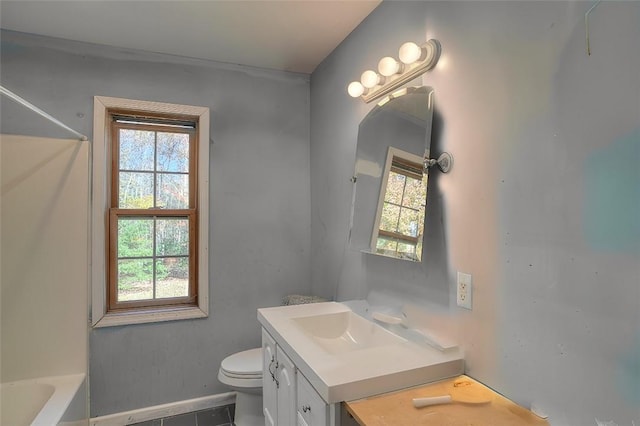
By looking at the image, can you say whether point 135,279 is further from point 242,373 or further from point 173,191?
point 242,373

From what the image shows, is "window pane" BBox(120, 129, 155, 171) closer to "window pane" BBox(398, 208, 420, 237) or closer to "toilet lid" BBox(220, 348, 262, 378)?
"toilet lid" BBox(220, 348, 262, 378)

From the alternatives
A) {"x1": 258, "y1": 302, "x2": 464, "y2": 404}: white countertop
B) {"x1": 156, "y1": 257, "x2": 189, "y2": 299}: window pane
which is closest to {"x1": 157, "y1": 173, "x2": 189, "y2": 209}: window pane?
{"x1": 156, "y1": 257, "x2": 189, "y2": 299}: window pane

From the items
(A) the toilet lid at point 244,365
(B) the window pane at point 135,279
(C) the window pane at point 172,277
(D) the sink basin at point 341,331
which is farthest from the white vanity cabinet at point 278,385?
(B) the window pane at point 135,279

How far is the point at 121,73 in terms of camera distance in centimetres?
233

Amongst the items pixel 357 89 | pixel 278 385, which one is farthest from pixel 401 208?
pixel 278 385

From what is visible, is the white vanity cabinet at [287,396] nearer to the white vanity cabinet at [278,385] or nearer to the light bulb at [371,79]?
the white vanity cabinet at [278,385]

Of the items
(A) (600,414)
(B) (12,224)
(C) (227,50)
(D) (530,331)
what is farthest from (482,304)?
(B) (12,224)

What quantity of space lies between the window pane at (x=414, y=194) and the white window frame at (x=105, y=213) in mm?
1550

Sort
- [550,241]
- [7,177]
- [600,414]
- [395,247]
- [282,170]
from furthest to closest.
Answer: [282,170] < [7,177] < [395,247] < [550,241] < [600,414]

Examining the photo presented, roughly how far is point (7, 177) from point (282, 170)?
1669mm

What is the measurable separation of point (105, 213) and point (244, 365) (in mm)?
1367

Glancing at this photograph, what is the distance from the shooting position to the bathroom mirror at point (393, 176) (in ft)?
4.62

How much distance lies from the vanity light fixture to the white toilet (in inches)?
67.3

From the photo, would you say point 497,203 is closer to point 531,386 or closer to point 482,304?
point 482,304
